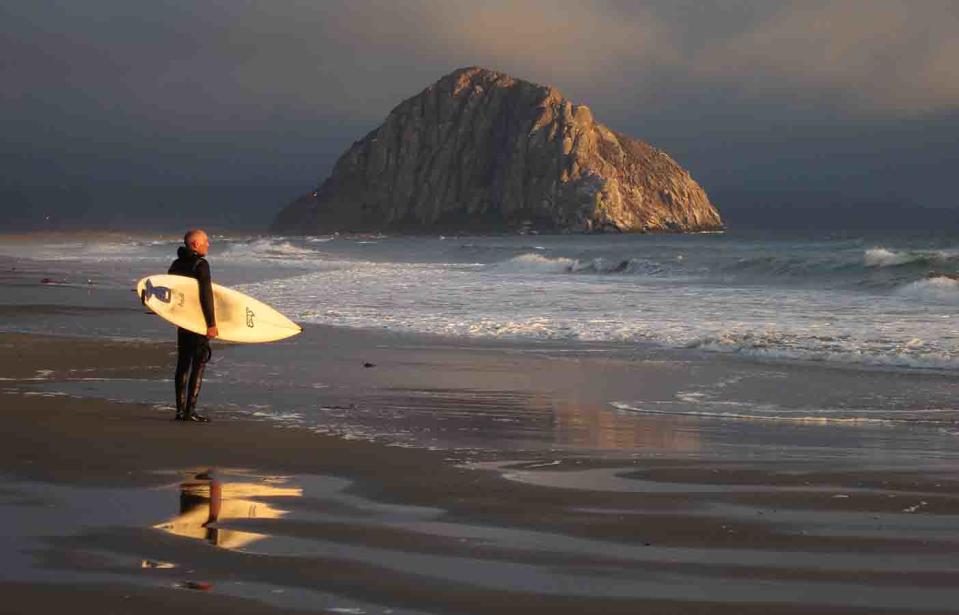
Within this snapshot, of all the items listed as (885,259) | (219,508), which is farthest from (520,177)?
(219,508)

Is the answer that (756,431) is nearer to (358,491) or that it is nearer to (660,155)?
(358,491)

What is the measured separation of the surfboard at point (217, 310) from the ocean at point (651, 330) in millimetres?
504

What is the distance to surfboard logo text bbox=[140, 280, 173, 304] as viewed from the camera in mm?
9448

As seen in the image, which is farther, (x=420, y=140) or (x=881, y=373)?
(x=420, y=140)

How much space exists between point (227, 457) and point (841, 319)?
12695 mm

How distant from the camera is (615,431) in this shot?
8547mm

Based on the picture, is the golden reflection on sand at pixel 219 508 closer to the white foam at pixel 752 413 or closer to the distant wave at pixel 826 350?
the white foam at pixel 752 413

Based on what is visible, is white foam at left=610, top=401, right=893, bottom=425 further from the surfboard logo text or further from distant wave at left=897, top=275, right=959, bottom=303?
distant wave at left=897, top=275, right=959, bottom=303

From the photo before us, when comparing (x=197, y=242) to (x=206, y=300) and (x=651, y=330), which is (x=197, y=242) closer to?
(x=206, y=300)

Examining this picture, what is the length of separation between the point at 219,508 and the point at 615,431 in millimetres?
3545

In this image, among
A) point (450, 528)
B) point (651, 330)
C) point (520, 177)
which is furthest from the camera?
point (520, 177)

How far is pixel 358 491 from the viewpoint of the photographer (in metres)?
6.25

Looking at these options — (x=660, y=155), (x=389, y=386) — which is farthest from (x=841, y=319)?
(x=660, y=155)

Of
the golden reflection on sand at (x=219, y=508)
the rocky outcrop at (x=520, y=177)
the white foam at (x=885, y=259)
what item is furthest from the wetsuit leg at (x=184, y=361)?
the rocky outcrop at (x=520, y=177)
